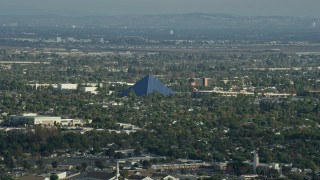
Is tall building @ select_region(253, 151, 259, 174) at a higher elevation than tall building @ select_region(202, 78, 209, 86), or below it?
higher

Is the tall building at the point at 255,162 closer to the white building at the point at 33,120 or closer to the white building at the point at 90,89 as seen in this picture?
the white building at the point at 33,120

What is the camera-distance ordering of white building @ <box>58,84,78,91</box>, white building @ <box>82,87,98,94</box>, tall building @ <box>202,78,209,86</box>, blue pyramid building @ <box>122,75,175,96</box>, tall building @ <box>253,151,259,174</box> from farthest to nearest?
tall building @ <box>202,78,209,86</box>
white building @ <box>58,84,78,91</box>
white building @ <box>82,87,98,94</box>
blue pyramid building @ <box>122,75,175,96</box>
tall building @ <box>253,151,259,174</box>

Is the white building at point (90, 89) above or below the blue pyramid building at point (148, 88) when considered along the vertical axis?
below

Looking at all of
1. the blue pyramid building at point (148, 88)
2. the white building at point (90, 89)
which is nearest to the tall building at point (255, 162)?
the blue pyramid building at point (148, 88)

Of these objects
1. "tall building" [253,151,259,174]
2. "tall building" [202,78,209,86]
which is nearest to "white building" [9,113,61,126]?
"tall building" [253,151,259,174]

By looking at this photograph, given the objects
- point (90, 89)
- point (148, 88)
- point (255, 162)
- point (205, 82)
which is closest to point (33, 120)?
point (148, 88)

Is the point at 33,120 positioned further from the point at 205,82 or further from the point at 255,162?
the point at 205,82

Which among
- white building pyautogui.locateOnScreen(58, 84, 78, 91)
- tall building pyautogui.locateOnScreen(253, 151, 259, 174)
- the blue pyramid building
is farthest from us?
white building pyautogui.locateOnScreen(58, 84, 78, 91)

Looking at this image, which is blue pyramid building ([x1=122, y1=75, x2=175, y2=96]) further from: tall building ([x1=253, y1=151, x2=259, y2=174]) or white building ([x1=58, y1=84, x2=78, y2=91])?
tall building ([x1=253, y1=151, x2=259, y2=174])
